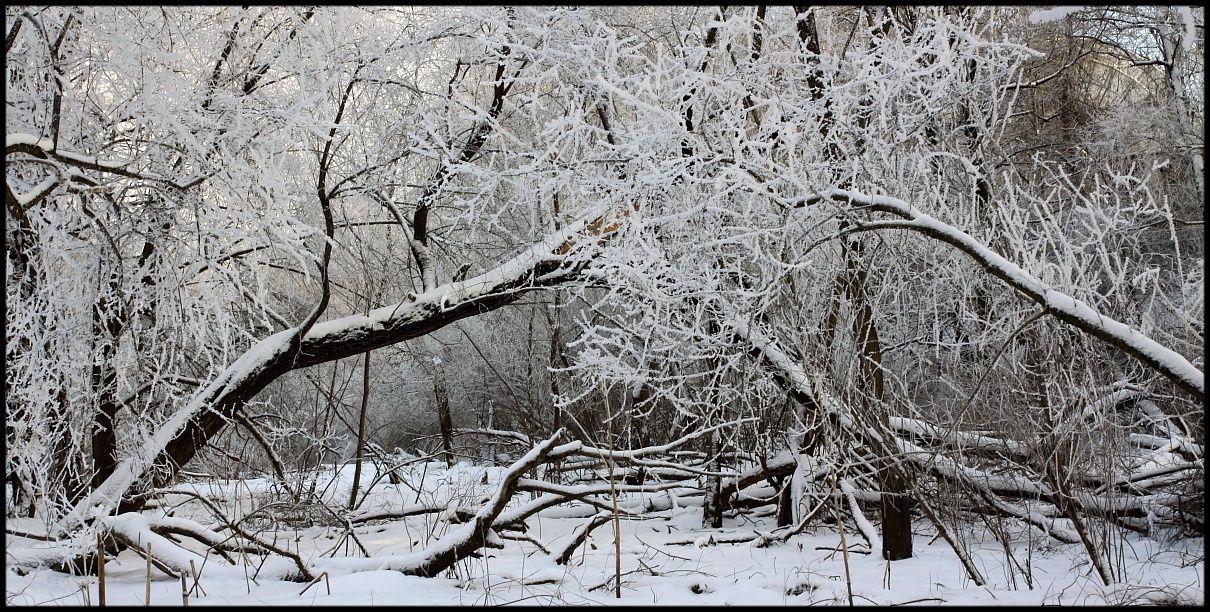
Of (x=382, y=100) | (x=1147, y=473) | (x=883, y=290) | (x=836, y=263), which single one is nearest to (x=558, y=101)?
(x=382, y=100)

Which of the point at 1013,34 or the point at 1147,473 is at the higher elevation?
the point at 1013,34

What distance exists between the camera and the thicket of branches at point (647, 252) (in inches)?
209

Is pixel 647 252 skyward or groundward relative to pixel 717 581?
skyward

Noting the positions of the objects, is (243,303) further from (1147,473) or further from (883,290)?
(1147,473)

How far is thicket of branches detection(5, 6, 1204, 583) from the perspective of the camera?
5.32 m

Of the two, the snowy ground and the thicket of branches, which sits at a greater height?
the thicket of branches

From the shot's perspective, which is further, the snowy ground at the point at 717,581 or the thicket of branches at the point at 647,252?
the thicket of branches at the point at 647,252

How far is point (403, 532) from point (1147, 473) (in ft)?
20.7

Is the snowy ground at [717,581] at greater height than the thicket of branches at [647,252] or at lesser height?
lesser

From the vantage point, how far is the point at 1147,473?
6.33 meters

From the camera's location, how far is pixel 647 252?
6.18 meters

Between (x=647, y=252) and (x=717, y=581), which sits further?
(x=647, y=252)

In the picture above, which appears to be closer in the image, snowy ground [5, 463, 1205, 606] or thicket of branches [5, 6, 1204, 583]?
snowy ground [5, 463, 1205, 606]

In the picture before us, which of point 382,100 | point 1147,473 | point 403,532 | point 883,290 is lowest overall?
point 403,532
